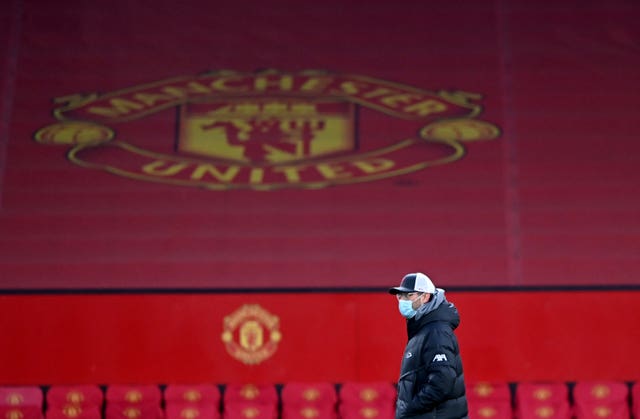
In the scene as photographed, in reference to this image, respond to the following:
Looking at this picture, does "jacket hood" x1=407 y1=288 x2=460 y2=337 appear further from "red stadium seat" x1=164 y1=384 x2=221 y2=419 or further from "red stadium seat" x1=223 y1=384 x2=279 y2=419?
"red stadium seat" x1=164 y1=384 x2=221 y2=419

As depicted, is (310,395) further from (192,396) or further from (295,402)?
(192,396)

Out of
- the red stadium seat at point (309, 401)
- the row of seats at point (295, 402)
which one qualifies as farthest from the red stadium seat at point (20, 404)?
the red stadium seat at point (309, 401)

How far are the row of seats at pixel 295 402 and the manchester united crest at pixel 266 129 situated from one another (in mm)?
1616

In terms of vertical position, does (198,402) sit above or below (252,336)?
below

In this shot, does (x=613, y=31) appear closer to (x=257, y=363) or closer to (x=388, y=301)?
(x=388, y=301)

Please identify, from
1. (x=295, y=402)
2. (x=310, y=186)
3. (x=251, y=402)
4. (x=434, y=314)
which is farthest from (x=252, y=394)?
(x=434, y=314)

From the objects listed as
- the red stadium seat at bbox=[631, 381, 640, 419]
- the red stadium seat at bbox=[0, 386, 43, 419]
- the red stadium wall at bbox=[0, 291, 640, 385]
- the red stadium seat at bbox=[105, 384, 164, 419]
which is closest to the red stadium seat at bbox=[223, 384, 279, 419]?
the red stadium wall at bbox=[0, 291, 640, 385]

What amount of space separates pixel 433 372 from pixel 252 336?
2.86 m

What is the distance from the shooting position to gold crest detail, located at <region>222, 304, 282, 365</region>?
596 centimetres

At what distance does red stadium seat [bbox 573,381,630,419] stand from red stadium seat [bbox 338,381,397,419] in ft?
3.86

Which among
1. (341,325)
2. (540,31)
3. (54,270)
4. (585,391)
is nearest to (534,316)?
(585,391)

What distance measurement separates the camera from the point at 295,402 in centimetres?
558

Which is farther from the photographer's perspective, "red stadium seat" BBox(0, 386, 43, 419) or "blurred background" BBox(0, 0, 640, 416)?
"blurred background" BBox(0, 0, 640, 416)

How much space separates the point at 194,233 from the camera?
637 centimetres
